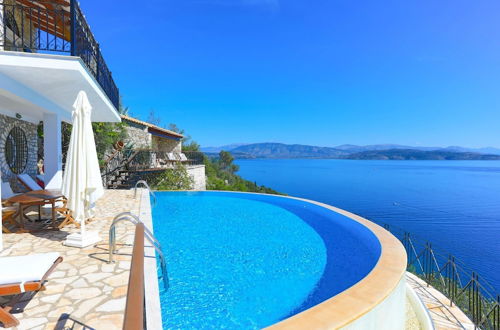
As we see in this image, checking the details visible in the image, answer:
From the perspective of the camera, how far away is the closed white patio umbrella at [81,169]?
4.27m

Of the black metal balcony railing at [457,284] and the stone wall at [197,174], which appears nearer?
the black metal balcony railing at [457,284]

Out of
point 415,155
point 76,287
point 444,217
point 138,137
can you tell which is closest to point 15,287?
point 76,287

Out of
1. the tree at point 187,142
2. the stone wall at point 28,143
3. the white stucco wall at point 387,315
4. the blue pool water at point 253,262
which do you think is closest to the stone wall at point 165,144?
the tree at point 187,142

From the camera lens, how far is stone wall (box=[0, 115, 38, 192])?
816 cm

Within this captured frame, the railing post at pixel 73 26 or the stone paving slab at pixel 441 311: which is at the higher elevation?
the railing post at pixel 73 26

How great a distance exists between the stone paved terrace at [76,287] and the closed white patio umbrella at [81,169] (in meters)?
0.67

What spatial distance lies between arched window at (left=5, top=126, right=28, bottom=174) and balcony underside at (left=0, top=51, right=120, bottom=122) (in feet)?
7.23

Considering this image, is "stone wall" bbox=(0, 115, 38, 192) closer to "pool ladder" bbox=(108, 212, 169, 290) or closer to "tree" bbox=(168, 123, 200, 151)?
"pool ladder" bbox=(108, 212, 169, 290)

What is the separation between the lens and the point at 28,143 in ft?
33.2

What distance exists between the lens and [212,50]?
28438 millimetres

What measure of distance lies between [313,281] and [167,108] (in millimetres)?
41403

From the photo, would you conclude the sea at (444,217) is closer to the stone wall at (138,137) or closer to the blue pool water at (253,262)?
the blue pool water at (253,262)

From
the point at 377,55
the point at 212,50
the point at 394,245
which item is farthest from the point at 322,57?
the point at 394,245

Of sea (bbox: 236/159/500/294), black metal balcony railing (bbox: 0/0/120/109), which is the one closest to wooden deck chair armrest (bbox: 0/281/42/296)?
black metal balcony railing (bbox: 0/0/120/109)
